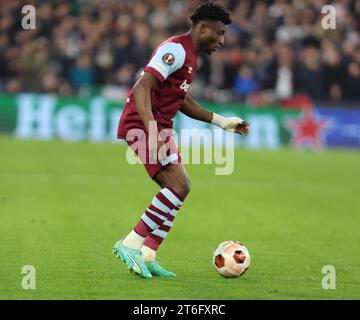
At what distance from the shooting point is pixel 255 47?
27.0 metres

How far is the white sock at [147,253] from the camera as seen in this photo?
27.9 feet

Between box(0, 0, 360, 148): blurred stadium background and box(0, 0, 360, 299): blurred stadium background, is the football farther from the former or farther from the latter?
box(0, 0, 360, 148): blurred stadium background

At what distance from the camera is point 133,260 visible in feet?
27.2

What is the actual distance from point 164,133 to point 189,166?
11652 millimetres

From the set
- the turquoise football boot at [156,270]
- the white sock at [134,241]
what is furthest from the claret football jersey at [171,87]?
the turquoise football boot at [156,270]

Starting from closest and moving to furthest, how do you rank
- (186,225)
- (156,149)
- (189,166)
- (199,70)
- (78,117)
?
(156,149) < (186,225) < (189,166) < (78,117) < (199,70)

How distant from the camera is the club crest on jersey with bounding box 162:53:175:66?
8195mm

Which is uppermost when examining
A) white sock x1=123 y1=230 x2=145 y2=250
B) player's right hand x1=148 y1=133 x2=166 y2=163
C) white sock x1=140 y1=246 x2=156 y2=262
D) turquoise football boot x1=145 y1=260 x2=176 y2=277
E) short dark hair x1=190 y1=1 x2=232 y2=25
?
short dark hair x1=190 y1=1 x2=232 y2=25

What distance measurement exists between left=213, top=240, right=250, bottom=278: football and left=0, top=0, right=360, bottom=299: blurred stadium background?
0.15 metres

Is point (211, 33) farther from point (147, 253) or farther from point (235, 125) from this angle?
point (147, 253)

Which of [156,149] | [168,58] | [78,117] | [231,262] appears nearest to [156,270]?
[231,262]

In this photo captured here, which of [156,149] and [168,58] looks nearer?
[156,149]

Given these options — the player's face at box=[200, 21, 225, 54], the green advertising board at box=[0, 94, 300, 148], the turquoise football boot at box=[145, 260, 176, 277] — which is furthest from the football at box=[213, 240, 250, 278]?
the green advertising board at box=[0, 94, 300, 148]

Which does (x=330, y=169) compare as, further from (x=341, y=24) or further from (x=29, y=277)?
(x=29, y=277)
